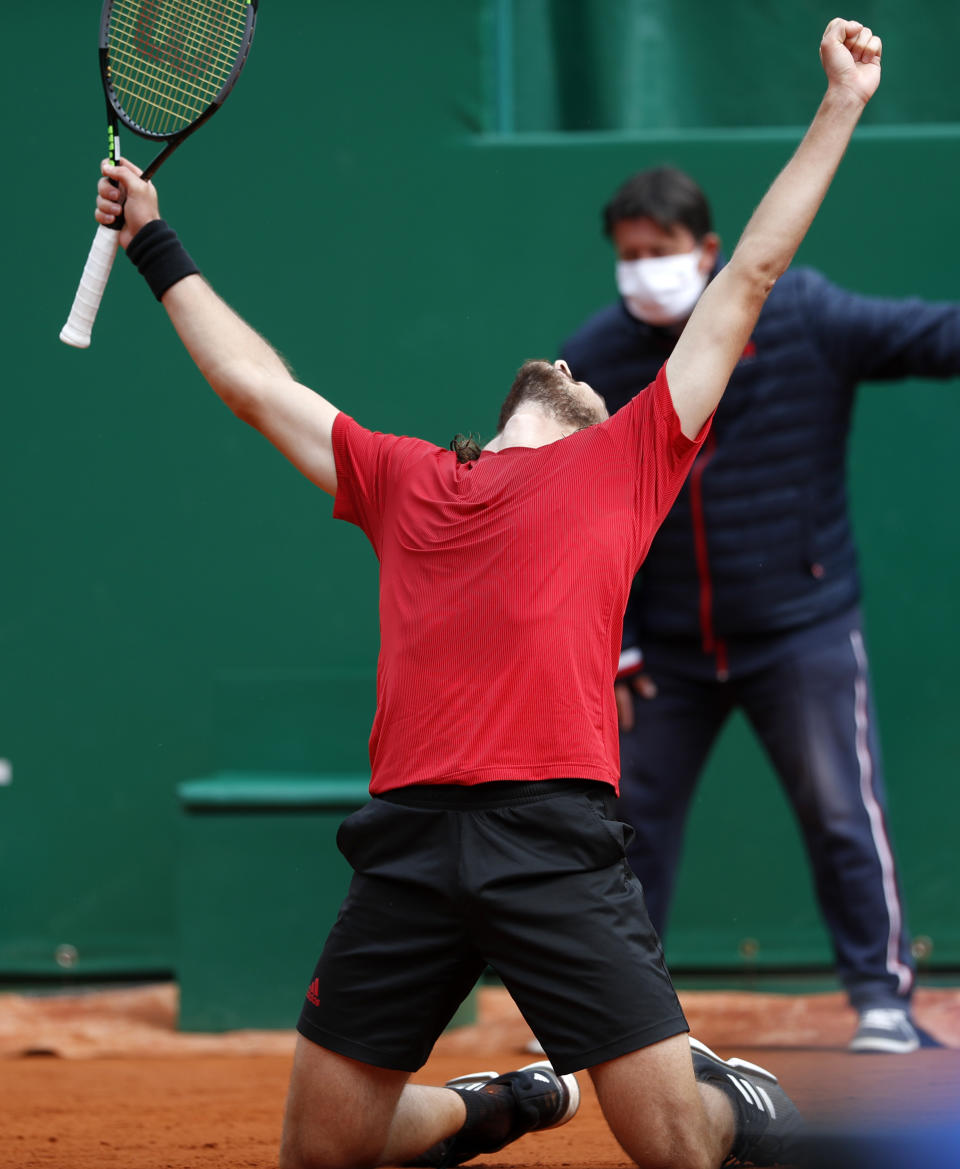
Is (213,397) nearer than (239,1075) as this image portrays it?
No

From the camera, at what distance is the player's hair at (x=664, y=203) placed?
13.1 ft

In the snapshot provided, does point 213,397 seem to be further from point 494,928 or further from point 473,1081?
point 494,928

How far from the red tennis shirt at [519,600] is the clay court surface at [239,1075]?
1.03 metres

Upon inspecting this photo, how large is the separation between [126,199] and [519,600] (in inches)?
41.9

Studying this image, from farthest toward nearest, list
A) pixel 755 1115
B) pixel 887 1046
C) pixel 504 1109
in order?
pixel 887 1046
pixel 504 1109
pixel 755 1115

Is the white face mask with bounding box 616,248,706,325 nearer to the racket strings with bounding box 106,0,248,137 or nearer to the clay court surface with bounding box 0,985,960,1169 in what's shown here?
the racket strings with bounding box 106,0,248,137

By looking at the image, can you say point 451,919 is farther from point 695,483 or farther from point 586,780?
point 695,483

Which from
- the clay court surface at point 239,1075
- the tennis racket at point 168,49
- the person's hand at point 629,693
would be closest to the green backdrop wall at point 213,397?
the clay court surface at point 239,1075

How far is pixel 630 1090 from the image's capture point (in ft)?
8.01

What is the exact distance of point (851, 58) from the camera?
8.69 ft

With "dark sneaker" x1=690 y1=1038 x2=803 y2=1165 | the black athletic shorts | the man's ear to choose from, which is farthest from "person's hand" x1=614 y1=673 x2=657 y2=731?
the black athletic shorts

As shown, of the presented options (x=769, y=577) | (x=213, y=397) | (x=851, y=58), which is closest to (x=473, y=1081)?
(x=769, y=577)

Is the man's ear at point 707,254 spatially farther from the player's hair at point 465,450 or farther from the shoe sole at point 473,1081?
the shoe sole at point 473,1081

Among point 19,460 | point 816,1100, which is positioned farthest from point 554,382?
point 19,460
